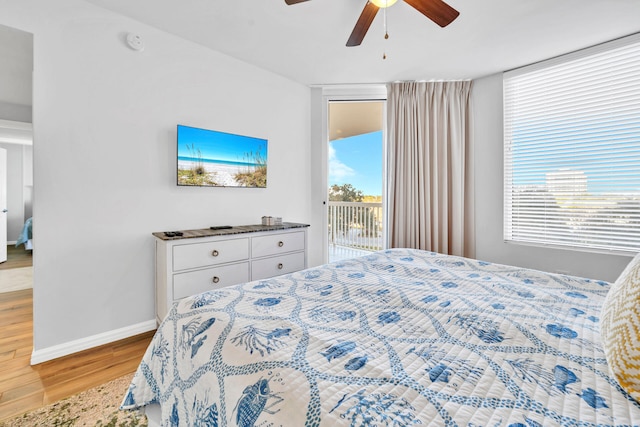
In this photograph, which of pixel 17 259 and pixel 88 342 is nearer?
pixel 88 342

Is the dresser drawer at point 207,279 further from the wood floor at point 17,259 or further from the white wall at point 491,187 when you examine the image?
the wood floor at point 17,259

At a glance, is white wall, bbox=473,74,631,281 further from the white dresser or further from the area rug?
the area rug

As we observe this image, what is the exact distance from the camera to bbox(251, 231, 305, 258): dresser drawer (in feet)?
8.82

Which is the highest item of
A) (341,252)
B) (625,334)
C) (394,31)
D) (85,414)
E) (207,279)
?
(394,31)

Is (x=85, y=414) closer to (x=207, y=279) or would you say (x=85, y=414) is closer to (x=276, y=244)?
(x=207, y=279)

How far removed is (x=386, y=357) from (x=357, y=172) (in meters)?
3.58

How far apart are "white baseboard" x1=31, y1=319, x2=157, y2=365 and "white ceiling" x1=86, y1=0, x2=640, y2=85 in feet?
7.74

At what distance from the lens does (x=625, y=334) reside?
0.68 meters

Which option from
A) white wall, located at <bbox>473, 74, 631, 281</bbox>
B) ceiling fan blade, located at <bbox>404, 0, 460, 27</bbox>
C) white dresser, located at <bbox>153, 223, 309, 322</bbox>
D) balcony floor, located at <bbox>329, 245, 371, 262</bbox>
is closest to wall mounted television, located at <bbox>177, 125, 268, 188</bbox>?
white dresser, located at <bbox>153, 223, 309, 322</bbox>

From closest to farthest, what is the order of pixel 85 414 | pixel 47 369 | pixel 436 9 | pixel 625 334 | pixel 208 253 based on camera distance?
1. pixel 625 334
2. pixel 85 414
3. pixel 436 9
4. pixel 47 369
5. pixel 208 253


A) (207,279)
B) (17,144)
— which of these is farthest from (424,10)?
(17,144)

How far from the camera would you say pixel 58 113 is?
6.63 feet

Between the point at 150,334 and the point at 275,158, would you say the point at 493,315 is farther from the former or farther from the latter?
the point at 275,158

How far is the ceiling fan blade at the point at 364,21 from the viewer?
1.82 meters
